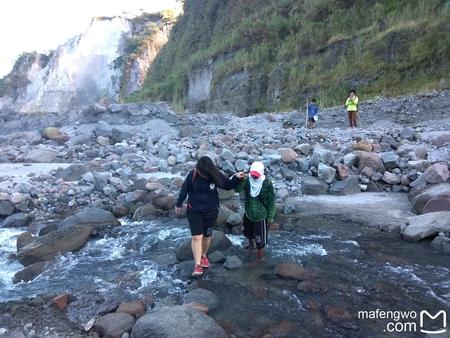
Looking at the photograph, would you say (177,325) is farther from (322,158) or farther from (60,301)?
(322,158)

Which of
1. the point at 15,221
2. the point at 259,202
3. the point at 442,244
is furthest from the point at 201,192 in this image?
the point at 15,221

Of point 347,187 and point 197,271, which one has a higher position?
point 347,187

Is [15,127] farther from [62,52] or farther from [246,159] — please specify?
[62,52]

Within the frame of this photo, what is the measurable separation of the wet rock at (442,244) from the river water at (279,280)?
146mm

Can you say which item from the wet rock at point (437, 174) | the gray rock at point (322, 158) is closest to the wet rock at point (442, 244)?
the wet rock at point (437, 174)

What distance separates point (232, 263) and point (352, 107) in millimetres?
10651

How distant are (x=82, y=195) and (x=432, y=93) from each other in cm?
1273

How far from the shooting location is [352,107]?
15.4 m

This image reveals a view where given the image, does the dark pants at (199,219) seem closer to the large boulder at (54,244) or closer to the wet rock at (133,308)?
the wet rock at (133,308)

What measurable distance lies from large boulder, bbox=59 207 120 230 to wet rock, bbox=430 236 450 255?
5.47 m

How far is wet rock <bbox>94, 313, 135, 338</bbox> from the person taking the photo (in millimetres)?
4535

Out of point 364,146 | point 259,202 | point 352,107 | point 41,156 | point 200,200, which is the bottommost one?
point 259,202

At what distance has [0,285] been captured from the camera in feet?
19.7

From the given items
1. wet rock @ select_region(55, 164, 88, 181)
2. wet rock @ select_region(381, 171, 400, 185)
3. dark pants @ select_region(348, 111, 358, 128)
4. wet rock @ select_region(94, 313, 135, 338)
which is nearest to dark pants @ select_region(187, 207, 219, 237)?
wet rock @ select_region(94, 313, 135, 338)
